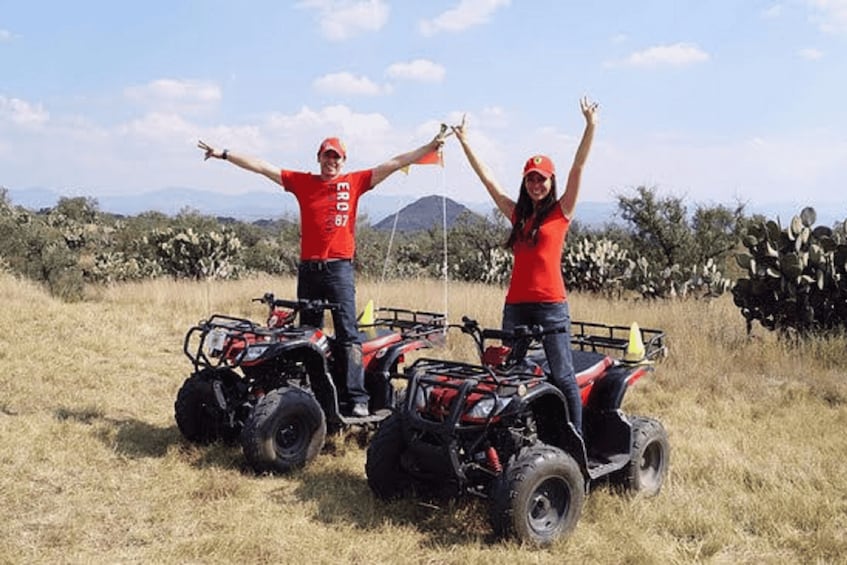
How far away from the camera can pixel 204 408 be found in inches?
231

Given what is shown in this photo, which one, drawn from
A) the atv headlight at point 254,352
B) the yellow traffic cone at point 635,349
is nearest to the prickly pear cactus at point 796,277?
the yellow traffic cone at point 635,349

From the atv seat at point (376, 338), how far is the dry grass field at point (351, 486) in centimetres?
73

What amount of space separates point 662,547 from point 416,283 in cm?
1158

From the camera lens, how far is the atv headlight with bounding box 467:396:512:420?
13.9 feet

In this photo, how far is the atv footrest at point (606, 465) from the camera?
4.67 meters

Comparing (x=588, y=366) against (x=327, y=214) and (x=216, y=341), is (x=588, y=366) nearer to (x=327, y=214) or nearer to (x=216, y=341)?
(x=327, y=214)

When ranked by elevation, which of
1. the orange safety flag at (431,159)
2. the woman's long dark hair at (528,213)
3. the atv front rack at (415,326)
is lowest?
the atv front rack at (415,326)

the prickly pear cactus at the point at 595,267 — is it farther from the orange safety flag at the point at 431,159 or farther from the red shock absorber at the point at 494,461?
the red shock absorber at the point at 494,461

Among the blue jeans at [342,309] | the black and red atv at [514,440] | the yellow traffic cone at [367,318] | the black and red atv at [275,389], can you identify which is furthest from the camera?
the yellow traffic cone at [367,318]

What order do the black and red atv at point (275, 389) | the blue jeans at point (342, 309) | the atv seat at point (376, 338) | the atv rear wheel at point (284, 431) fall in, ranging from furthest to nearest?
the atv seat at point (376, 338)
the blue jeans at point (342, 309)
the black and red atv at point (275, 389)
the atv rear wheel at point (284, 431)

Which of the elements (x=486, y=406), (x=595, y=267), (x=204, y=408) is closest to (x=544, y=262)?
(x=486, y=406)

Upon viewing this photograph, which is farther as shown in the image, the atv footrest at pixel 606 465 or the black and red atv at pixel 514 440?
the atv footrest at pixel 606 465

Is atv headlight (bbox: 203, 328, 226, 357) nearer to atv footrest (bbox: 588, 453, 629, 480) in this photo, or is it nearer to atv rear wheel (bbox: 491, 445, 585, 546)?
atv rear wheel (bbox: 491, 445, 585, 546)

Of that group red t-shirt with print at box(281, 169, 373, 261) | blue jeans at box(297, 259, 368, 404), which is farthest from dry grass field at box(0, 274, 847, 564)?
red t-shirt with print at box(281, 169, 373, 261)
